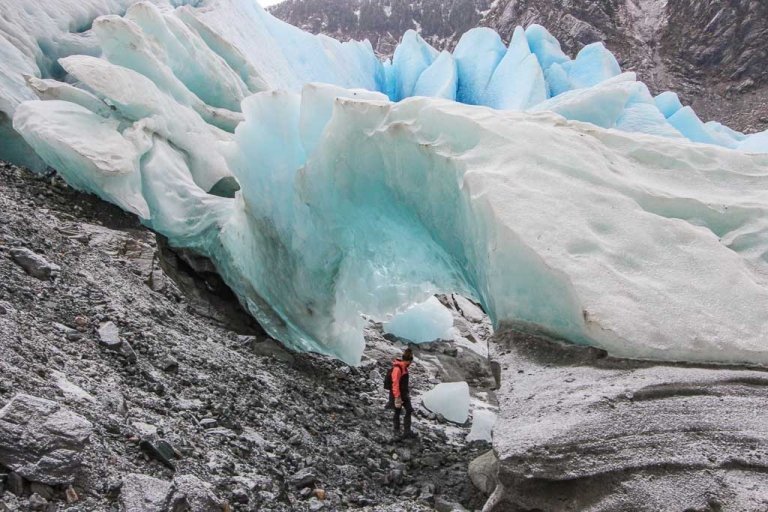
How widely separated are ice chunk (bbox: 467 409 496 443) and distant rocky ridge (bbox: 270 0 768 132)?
23.2 m

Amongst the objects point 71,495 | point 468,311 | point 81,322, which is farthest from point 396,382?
point 468,311

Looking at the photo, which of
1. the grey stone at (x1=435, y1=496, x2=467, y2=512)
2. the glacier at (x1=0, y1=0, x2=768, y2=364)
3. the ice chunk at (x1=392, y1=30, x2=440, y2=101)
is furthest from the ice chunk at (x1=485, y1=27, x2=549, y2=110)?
the grey stone at (x1=435, y1=496, x2=467, y2=512)

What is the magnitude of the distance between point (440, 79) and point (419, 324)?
5115mm

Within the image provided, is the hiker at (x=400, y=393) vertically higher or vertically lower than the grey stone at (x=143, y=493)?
lower

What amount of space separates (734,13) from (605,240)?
96.3ft

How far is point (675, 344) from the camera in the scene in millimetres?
3529

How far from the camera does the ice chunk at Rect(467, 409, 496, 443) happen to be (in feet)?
21.9

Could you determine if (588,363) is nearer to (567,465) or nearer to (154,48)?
(567,465)

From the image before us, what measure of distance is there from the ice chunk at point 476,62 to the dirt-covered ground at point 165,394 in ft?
23.4

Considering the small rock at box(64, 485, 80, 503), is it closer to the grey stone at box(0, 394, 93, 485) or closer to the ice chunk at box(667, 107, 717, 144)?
the grey stone at box(0, 394, 93, 485)

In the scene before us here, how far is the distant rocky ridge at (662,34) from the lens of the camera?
88.7 ft

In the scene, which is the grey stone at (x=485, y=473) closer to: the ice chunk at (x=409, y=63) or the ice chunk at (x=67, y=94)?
the ice chunk at (x=67, y=94)

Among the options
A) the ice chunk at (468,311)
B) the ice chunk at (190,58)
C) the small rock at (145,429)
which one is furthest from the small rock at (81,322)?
the ice chunk at (468,311)

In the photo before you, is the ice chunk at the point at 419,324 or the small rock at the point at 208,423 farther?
the ice chunk at the point at 419,324
